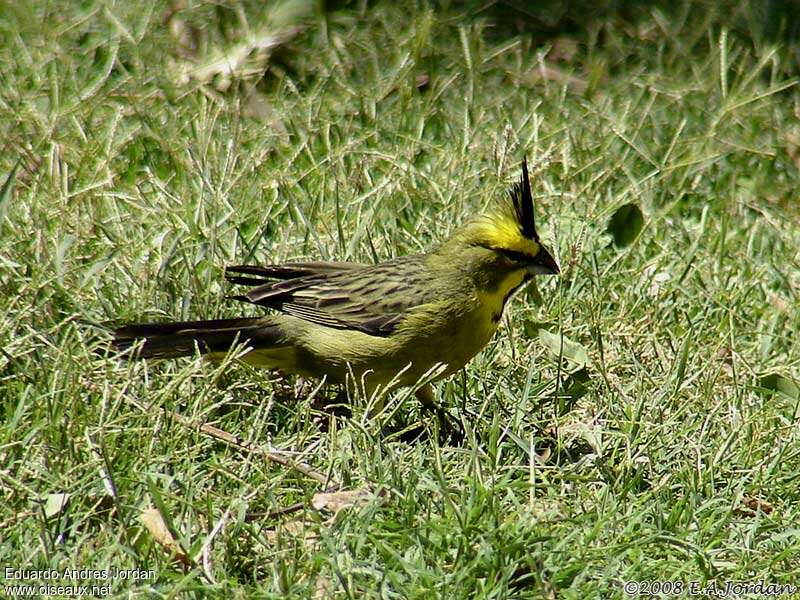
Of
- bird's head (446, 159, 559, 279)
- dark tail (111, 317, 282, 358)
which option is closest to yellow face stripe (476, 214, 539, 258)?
bird's head (446, 159, 559, 279)

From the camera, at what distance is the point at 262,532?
3.82 metres

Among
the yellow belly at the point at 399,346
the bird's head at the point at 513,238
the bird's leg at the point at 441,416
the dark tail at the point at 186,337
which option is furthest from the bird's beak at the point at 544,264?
the dark tail at the point at 186,337

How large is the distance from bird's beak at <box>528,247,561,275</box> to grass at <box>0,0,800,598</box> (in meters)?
0.26

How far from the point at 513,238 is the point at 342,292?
0.70 metres

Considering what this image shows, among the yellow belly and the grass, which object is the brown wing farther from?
the grass

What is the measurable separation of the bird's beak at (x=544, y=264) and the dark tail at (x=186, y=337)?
3.49 ft

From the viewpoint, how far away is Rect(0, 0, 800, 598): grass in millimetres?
3707

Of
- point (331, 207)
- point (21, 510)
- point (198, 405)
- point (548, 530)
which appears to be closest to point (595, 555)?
point (548, 530)

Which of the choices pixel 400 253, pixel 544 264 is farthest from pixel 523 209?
pixel 400 253

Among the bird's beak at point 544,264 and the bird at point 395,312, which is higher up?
the bird's beak at point 544,264

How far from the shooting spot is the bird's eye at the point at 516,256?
4781 millimetres

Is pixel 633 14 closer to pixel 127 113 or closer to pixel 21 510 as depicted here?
pixel 127 113

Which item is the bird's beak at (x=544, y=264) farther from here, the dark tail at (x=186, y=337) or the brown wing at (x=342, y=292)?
the dark tail at (x=186, y=337)

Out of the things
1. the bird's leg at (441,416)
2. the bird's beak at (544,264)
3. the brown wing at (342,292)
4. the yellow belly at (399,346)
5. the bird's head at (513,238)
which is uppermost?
the bird's head at (513,238)
